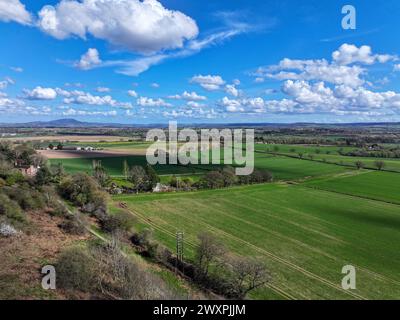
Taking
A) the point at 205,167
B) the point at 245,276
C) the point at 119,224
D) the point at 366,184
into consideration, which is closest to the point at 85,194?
the point at 119,224

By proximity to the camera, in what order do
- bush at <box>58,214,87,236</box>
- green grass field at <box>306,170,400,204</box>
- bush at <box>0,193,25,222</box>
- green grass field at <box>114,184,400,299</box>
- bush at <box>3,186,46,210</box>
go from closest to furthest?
green grass field at <box>114,184,400,299</box> < bush at <box>0,193,25,222</box> < bush at <box>58,214,87,236</box> < bush at <box>3,186,46,210</box> < green grass field at <box>306,170,400,204</box>

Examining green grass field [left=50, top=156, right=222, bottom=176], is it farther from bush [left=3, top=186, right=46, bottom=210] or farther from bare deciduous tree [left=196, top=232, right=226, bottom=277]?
bare deciduous tree [left=196, top=232, right=226, bottom=277]

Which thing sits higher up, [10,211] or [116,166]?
[10,211]

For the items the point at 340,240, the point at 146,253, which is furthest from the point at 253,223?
the point at 146,253

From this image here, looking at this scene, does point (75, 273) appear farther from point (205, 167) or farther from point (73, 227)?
point (205, 167)

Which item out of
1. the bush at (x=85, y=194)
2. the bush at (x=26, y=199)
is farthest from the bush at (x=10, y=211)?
the bush at (x=85, y=194)

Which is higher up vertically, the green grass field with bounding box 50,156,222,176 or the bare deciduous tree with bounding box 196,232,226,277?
the green grass field with bounding box 50,156,222,176

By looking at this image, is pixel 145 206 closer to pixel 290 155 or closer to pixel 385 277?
pixel 385 277

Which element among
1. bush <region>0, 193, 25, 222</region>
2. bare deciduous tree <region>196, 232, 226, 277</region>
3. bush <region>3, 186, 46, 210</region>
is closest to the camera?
bare deciduous tree <region>196, 232, 226, 277</region>

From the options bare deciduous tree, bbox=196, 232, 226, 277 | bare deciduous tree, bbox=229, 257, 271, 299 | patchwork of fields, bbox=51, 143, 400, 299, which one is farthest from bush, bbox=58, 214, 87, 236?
bare deciduous tree, bbox=229, 257, 271, 299
